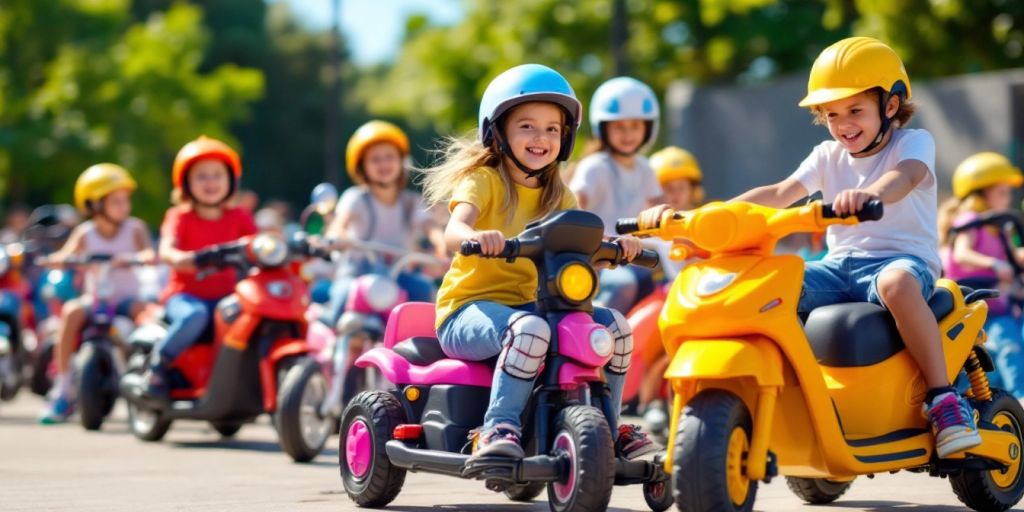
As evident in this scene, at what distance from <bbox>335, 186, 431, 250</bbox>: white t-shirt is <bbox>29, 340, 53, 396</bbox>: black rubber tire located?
484 centimetres

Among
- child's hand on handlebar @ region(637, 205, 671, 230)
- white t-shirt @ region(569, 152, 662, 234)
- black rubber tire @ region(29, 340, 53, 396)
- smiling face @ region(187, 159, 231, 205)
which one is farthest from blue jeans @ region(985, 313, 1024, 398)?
black rubber tire @ region(29, 340, 53, 396)

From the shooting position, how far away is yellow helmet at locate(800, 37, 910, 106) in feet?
22.9

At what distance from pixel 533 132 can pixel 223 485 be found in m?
2.60

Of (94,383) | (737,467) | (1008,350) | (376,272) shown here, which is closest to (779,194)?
(737,467)

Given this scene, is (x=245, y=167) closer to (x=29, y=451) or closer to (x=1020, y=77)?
(x=1020, y=77)

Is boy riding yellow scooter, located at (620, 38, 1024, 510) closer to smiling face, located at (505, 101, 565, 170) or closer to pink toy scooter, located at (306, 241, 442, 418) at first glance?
smiling face, located at (505, 101, 565, 170)

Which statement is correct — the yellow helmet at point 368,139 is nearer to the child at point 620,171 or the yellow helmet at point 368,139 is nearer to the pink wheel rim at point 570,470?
the child at point 620,171

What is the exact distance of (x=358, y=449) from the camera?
759cm

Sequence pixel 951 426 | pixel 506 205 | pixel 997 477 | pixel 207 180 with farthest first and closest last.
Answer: pixel 207 180, pixel 506 205, pixel 997 477, pixel 951 426

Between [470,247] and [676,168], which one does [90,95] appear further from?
[470,247]

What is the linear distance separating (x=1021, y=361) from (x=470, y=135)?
16.3 feet

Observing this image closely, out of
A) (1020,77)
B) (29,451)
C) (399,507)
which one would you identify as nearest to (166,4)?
(1020,77)

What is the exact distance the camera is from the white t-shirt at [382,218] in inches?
468

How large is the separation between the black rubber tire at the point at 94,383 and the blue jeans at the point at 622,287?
3.81 m
